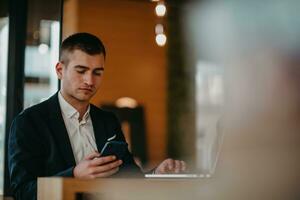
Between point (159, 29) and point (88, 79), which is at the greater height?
point (159, 29)

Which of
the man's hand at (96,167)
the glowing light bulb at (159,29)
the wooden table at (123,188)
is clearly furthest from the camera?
the glowing light bulb at (159,29)

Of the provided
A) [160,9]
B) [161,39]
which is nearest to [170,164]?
[160,9]

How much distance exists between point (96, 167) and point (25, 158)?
305mm

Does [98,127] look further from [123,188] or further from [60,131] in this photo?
[123,188]

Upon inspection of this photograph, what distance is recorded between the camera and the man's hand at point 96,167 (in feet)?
3.88

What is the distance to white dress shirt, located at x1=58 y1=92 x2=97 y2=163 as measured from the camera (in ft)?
4.89

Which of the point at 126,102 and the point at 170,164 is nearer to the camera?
the point at 170,164

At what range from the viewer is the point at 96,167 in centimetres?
119

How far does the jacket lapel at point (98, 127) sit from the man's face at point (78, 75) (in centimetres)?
5


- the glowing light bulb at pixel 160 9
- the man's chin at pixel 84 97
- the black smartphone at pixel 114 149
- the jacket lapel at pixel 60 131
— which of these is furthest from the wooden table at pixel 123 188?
the glowing light bulb at pixel 160 9

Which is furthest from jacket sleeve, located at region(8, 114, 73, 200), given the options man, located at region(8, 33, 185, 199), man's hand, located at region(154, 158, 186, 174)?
man's hand, located at region(154, 158, 186, 174)

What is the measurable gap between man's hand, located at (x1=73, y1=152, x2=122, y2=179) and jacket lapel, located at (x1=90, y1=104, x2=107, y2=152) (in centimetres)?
25

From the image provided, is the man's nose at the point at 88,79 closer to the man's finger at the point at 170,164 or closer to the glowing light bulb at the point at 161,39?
the man's finger at the point at 170,164

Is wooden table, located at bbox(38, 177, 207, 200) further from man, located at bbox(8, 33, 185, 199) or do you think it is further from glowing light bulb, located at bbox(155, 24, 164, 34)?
glowing light bulb, located at bbox(155, 24, 164, 34)
